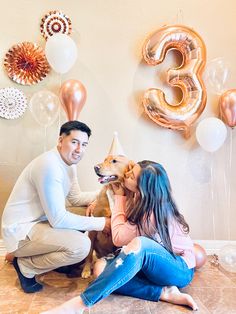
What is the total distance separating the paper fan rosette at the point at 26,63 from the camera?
2607 mm

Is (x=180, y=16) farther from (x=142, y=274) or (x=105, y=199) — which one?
(x=142, y=274)

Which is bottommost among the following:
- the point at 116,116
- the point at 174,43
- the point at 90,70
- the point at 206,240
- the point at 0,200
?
the point at 206,240

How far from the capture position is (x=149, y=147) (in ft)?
9.07

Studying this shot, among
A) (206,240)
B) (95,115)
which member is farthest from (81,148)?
(206,240)

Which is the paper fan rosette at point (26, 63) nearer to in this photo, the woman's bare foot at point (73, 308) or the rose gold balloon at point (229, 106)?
the rose gold balloon at point (229, 106)

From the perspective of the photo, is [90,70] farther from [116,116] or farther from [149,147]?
[149,147]

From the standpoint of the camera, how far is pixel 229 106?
2553 millimetres

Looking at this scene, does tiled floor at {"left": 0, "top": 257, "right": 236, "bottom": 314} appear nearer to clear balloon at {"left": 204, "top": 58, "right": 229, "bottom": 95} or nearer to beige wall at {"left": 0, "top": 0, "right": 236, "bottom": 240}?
beige wall at {"left": 0, "top": 0, "right": 236, "bottom": 240}

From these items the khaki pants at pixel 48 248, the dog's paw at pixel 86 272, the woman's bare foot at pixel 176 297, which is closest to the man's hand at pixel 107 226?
the khaki pants at pixel 48 248

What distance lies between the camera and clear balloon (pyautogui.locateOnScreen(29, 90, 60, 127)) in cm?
243

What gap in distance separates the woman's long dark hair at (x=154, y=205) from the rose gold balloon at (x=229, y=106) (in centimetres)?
110

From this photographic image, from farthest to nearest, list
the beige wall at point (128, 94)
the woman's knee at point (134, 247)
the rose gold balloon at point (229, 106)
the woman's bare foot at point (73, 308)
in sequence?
the beige wall at point (128, 94) < the rose gold balloon at point (229, 106) < the woman's knee at point (134, 247) < the woman's bare foot at point (73, 308)

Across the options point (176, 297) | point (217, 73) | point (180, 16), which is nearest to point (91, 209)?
point (176, 297)

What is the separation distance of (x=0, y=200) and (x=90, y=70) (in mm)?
1349
